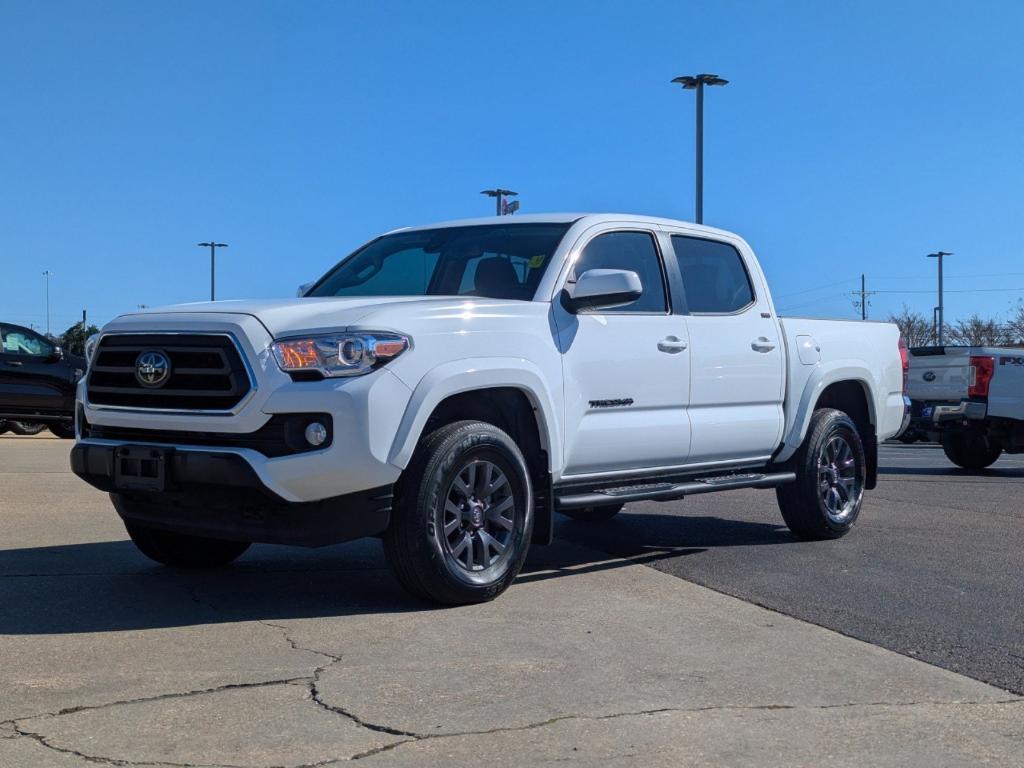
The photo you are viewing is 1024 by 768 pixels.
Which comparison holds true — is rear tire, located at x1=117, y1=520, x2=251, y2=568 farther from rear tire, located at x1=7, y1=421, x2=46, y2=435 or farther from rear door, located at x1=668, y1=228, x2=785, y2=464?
rear tire, located at x1=7, y1=421, x2=46, y2=435

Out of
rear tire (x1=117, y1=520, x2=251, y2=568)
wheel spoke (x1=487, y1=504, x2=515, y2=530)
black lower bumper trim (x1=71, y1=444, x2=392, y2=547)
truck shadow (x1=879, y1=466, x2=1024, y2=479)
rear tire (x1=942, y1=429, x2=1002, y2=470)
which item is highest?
black lower bumper trim (x1=71, y1=444, x2=392, y2=547)

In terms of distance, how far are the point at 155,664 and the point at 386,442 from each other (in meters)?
1.33

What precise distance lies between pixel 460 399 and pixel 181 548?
6.05ft

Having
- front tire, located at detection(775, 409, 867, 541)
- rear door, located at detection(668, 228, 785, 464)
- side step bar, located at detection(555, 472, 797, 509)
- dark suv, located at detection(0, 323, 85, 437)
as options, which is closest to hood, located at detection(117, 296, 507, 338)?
side step bar, located at detection(555, 472, 797, 509)

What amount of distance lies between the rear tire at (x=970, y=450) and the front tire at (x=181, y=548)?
35.9ft

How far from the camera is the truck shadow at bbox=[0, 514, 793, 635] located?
5457 mm

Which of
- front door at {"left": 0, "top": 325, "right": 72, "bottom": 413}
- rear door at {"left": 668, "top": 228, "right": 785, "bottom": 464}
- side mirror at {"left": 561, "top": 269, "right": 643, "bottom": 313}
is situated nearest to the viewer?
side mirror at {"left": 561, "top": 269, "right": 643, "bottom": 313}

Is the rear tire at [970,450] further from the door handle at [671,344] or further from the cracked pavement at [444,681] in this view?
the cracked pavement at [444,681]

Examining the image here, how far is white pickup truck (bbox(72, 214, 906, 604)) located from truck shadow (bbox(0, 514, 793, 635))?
0.28 m

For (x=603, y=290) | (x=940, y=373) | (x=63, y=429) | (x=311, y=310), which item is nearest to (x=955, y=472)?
(x=940, y=373)

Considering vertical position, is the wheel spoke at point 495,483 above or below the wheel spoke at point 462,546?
above

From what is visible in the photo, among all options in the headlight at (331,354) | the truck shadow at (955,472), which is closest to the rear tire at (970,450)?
the truck shadow at (955,472)

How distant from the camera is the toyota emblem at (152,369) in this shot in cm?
561

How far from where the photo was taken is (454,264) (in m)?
6.96
